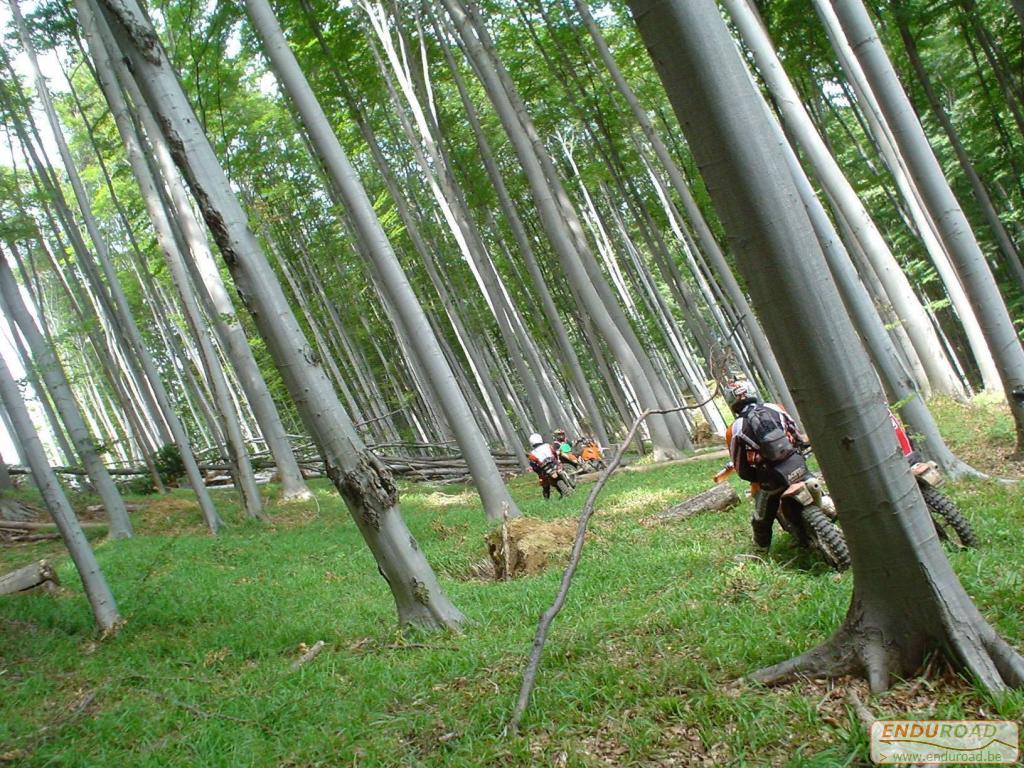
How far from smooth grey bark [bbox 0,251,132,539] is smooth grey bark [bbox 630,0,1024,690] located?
10.5 meters

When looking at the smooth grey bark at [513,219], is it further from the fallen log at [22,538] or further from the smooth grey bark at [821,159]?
→ the fallen log at [22,538]

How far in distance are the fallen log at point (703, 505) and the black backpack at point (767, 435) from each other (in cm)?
372

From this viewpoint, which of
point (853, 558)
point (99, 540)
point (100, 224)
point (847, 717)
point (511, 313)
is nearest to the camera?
point (847, 717)

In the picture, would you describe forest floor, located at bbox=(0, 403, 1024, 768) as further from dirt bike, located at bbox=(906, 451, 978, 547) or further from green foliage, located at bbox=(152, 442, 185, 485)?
green foliage, located at bbox=(152, 442, 185, 485)

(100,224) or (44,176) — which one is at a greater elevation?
(100,224)

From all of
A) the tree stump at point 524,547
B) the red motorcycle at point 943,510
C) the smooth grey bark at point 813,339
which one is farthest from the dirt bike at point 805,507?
the tree stump at point 524,547

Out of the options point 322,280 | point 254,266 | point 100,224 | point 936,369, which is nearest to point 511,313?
point 936,369

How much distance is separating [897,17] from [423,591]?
647 inches

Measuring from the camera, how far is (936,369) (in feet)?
48.4

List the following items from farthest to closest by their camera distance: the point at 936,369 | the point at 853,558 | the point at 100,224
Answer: the point at 100,224
the point at 936,369
the point at 853,558

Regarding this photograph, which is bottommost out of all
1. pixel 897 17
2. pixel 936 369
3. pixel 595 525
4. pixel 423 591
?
pixel 936 369

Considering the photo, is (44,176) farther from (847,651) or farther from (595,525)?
(847,651)

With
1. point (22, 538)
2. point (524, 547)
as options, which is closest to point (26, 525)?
point (22, 538)

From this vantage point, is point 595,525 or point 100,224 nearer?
point 595,525
